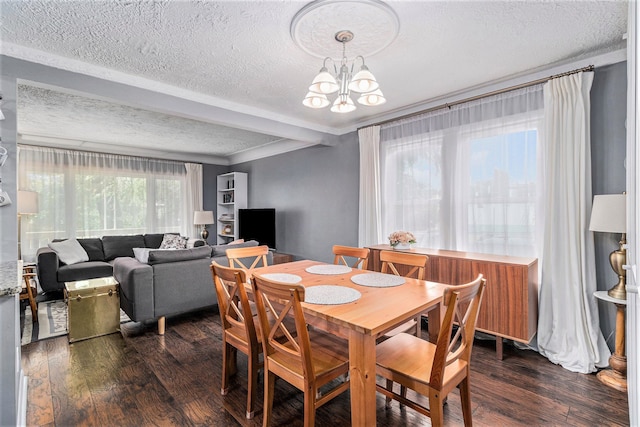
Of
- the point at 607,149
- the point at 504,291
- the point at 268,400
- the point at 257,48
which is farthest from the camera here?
the point at 504,291

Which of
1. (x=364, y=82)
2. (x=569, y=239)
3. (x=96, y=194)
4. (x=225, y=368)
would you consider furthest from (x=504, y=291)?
(x=96, y=194)

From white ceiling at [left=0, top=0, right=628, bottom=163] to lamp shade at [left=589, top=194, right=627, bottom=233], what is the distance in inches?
47.2

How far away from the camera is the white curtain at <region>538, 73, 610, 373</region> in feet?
7.95

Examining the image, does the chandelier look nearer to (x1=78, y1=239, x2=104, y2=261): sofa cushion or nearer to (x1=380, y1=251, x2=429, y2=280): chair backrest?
(x1=380, y1=251, x2=429, y2=280): chair backrest

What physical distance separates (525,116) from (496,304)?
1764 millimetres

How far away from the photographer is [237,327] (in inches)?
81.3

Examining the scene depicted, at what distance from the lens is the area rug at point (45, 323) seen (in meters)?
3.01

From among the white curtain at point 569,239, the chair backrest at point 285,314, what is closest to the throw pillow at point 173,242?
the chair backrest at point 285,314

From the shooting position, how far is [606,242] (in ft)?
8.11

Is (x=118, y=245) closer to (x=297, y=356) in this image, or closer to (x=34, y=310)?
(x=34, y=310)

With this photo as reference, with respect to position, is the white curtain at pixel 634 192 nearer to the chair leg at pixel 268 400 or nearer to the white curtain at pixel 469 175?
the white curtain at pixel 469 175

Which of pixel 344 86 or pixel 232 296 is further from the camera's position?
pixel 344 86

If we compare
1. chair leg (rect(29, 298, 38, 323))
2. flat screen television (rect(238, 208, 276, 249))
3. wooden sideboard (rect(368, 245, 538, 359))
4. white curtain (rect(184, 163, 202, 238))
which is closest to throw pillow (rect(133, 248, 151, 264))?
chair leg (rect(29, 298, 38, 323))

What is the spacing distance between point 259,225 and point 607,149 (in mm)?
4983
